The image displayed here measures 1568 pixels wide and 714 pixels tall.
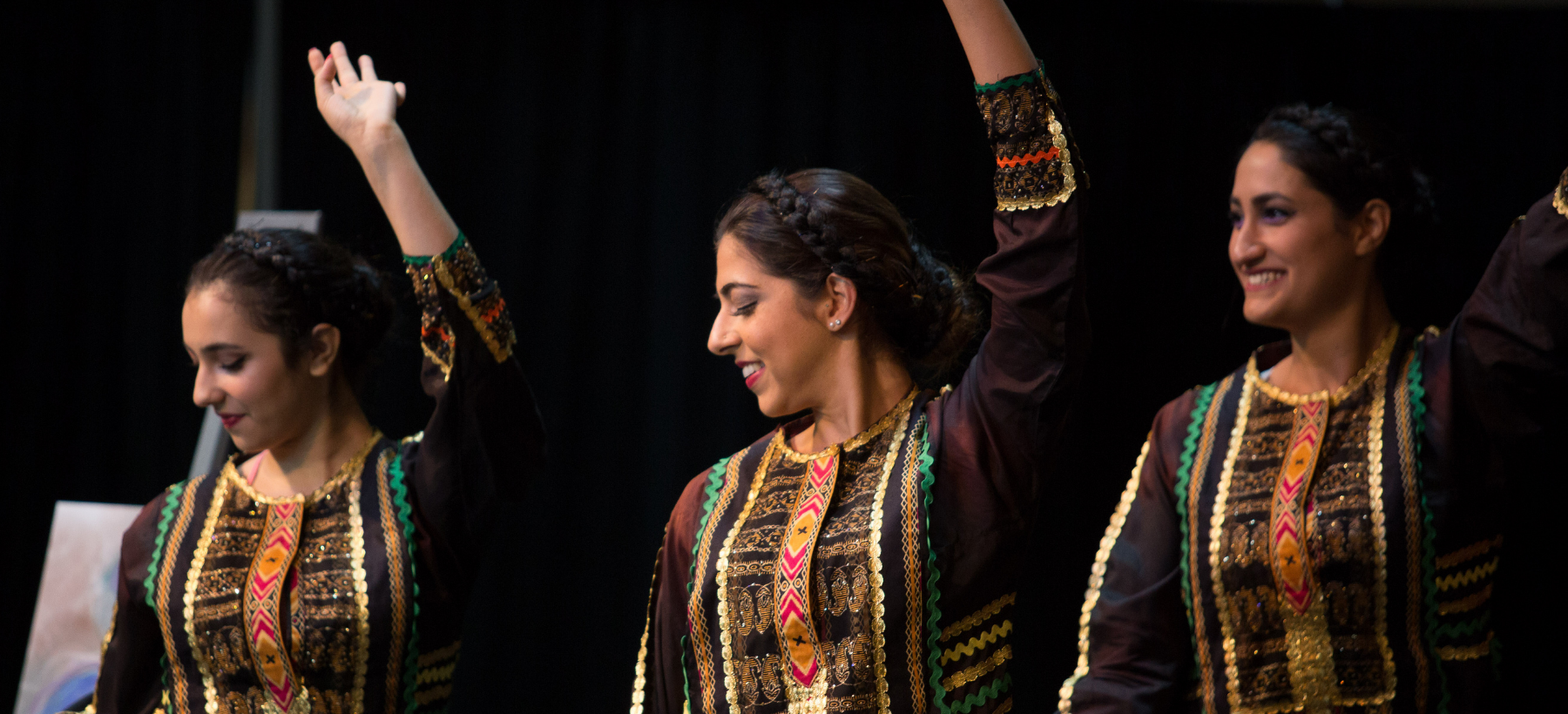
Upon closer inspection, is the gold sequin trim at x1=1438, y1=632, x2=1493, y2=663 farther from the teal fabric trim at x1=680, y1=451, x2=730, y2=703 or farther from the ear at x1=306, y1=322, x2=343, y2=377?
the ear at x1=306, y1=322, x2=343, y2=377

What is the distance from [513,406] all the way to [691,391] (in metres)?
0.96

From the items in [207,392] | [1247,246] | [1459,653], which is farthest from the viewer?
[207,392]

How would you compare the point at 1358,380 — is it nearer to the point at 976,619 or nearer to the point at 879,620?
the point at 976,619

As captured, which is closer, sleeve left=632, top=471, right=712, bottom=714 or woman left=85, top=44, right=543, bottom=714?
sleeve left=632, top=471, right=712, bottom=714

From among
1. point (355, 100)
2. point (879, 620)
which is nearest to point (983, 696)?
point (879, 620)

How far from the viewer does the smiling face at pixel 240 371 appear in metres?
2.29

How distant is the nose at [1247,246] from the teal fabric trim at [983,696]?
0.82 meters

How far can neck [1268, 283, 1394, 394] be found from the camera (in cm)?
207

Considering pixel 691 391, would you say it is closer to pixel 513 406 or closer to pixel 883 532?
pixel 513 406

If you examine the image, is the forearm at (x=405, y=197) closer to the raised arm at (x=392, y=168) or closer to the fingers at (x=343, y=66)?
the raised arm at (x=392, y=168)

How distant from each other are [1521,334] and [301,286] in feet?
6.36

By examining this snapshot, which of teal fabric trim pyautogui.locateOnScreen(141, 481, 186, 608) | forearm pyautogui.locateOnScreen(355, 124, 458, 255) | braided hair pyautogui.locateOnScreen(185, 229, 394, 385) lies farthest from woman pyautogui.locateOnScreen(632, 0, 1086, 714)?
teal fabric trim pyautogui.locateOnScreen(141, 481, 186, 608)

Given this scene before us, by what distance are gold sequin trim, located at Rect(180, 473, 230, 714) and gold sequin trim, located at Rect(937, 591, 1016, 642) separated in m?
1.09

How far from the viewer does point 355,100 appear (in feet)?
7.65
